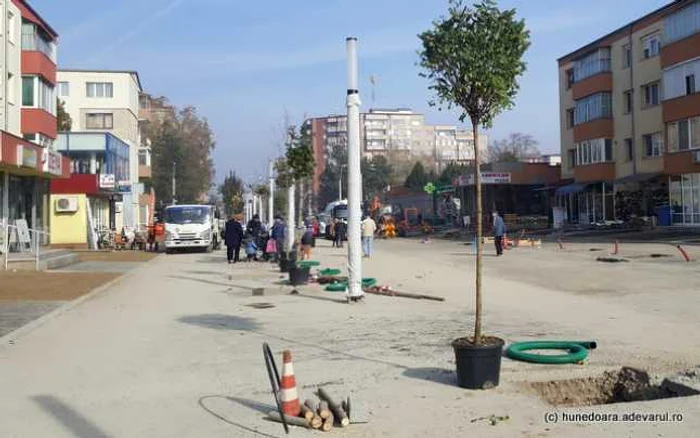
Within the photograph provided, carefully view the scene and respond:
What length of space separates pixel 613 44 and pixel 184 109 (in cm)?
6764

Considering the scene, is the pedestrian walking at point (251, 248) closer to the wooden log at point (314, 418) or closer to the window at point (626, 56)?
the wooden log at point (314, 418)

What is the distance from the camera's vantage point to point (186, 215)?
37.5 meters

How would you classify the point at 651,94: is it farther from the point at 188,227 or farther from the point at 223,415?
the point at 223,415

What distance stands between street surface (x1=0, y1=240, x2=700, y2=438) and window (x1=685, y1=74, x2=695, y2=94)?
24180mm

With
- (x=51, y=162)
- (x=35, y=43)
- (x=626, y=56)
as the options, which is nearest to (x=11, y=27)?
(x=35, y=43)

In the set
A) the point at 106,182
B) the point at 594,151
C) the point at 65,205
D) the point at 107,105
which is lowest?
the point at 65,205

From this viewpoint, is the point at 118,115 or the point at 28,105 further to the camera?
the point at 118,115

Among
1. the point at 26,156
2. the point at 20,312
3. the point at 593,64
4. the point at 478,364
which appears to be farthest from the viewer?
the point at 593,64

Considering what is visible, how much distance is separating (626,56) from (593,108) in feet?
13.7

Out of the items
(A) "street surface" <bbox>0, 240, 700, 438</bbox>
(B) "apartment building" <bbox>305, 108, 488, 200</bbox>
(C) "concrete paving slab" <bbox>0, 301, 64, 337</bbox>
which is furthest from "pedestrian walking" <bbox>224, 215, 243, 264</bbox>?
(B) "apartment building" <bbox>305, 108, 488, 200</bbox>

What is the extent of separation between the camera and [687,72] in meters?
39.7

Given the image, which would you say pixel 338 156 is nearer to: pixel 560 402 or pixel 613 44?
pixel 613 44

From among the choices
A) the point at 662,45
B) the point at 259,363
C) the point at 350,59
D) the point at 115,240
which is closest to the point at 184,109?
the point at 115,240

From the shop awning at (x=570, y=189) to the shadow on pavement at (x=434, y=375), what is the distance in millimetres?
47662
